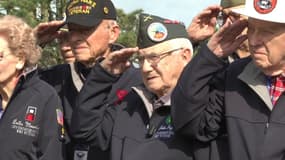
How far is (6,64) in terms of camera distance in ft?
15.0

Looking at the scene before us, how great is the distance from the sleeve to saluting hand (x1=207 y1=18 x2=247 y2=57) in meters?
1.51

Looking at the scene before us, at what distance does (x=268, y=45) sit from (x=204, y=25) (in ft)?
2.94

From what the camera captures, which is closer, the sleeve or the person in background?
the person in background

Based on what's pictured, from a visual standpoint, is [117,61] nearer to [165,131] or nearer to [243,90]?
[165,131]

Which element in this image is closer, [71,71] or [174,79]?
[174,79]

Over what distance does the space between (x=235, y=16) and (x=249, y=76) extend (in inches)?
18.9

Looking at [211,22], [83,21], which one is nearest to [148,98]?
[211,22]

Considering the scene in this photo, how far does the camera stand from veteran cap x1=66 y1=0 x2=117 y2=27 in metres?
4.82

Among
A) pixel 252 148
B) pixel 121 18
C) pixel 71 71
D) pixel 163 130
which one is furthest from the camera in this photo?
pixel 121 18

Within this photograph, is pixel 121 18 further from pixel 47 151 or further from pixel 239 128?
pixel 239 128

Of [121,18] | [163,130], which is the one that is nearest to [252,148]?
[163,130]

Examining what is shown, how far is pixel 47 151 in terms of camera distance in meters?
4.52

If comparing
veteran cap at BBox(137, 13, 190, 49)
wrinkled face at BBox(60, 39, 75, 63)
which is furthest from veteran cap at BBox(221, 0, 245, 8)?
wrinkled face at BBox(60, 39, 75, 63)

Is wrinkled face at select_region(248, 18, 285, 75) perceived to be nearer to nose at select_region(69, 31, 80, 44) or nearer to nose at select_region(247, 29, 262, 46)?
nose at select_region(247, 29, 262, 46)
